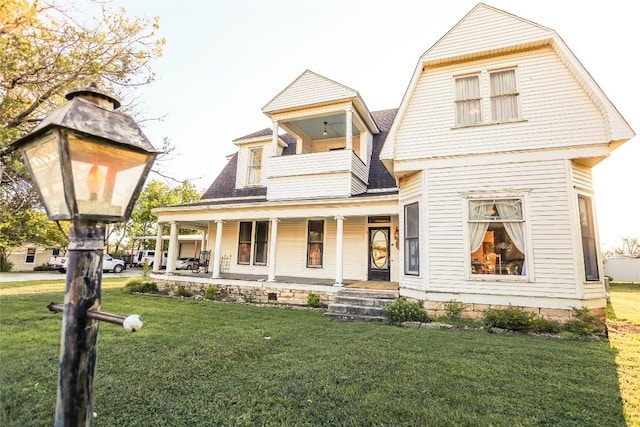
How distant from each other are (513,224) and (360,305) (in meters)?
4.08

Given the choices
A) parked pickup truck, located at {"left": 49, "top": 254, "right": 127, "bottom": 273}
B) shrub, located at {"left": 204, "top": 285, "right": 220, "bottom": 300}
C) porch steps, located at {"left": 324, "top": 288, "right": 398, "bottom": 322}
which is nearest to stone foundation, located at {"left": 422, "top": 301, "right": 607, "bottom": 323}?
porch steps, located at {"left": 324, "top": 288, "right": 398, "bottom": 322}

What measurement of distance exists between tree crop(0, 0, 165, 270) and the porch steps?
22.8 feet

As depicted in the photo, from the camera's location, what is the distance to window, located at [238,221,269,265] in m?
12.6

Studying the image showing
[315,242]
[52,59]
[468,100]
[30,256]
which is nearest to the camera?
[52,59]

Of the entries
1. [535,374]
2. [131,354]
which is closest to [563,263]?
[535,374]

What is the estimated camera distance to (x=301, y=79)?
35.8ft

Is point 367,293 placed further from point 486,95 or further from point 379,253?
point 486,95

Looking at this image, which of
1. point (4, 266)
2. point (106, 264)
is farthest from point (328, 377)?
point (4, 266)


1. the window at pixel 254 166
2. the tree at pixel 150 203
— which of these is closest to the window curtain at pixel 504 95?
the window at pixel 254 166

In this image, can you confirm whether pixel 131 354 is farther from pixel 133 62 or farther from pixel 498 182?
pixel 498 182

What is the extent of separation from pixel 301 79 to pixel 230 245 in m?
7.11

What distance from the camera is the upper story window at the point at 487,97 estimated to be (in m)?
7.57

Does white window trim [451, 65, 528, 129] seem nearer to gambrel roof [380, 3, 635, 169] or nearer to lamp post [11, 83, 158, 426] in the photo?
gambrel roof [380, 3, 635, 169]

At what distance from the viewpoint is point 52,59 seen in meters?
5.71
